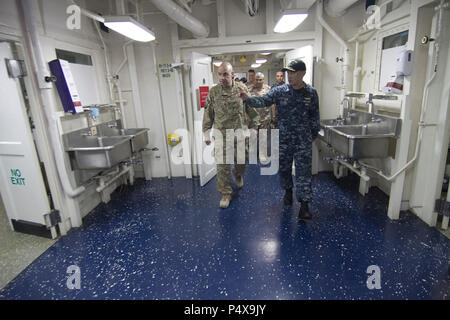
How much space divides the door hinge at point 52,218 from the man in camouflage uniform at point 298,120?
89.4 inches

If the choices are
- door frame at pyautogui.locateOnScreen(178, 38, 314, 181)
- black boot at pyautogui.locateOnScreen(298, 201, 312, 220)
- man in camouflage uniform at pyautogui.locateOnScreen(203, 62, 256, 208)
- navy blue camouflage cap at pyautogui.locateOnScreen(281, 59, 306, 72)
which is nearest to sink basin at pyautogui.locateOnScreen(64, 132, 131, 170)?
man in camouflage uniform at pyautogui.locateOnScreen(203, 62, 256, 208)

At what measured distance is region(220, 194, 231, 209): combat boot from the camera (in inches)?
121

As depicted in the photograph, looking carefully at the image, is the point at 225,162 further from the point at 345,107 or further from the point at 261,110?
the point at 345,107

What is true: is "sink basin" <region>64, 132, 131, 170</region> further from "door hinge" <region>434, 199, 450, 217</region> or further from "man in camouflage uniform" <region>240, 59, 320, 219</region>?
"door hinge" <region>434, 199, 450, 217</region>

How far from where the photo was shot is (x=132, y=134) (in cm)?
355

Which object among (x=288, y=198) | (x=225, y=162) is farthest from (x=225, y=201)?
(x=288, y=198)

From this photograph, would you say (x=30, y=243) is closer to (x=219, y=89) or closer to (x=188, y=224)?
(x=188, y=224)

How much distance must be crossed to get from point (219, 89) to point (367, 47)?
2.07 m

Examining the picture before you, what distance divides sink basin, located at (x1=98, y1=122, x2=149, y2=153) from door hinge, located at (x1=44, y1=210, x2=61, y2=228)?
1.09 metres

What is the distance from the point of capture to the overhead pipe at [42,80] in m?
2.26

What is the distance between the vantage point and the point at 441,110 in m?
2.26

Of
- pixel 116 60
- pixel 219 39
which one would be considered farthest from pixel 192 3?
pixel 116 60

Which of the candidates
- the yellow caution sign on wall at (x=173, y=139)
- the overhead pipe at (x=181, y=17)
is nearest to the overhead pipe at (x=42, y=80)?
the overhead pipe at (x=181, y=17)

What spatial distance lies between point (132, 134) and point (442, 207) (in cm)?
365
